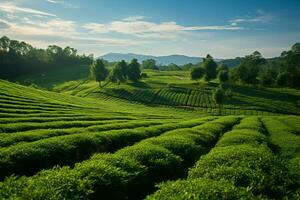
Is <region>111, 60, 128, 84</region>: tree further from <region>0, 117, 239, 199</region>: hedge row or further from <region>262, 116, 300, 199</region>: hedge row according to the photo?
<region>0, 117, 239, 199</region>: hedge row

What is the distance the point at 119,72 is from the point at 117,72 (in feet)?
3.31

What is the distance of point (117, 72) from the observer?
525 feet

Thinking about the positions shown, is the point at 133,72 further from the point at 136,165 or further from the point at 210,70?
the point at 136,165

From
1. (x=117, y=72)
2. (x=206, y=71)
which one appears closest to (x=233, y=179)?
(x=117, y=72)

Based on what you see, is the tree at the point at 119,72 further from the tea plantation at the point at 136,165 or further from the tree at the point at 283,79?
the tea plantation at the point at 136,165

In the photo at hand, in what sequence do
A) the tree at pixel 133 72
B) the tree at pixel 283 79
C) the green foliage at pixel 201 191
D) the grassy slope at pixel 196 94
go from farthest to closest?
the tree at pixel 133 72, the tree at pixel 283 79, the grassy slope at pixel 196 94, the green foliage at pixel 201 191

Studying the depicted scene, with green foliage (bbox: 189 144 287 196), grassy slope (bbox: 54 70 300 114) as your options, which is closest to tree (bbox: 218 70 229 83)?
grassy slope (bbox: 54 70 300 114)

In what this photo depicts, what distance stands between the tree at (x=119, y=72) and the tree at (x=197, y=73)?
3462 centimetres

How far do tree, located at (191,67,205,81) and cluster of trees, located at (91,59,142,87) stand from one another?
1111 inches

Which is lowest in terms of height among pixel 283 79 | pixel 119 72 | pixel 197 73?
pixel 283 79

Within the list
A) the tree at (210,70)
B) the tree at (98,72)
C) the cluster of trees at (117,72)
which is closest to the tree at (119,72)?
the cluster of trees at (117,72)

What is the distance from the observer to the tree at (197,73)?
165250mm

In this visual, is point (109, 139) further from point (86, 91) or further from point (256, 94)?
point (256, 94)

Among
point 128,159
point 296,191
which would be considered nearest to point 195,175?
point 128,159
